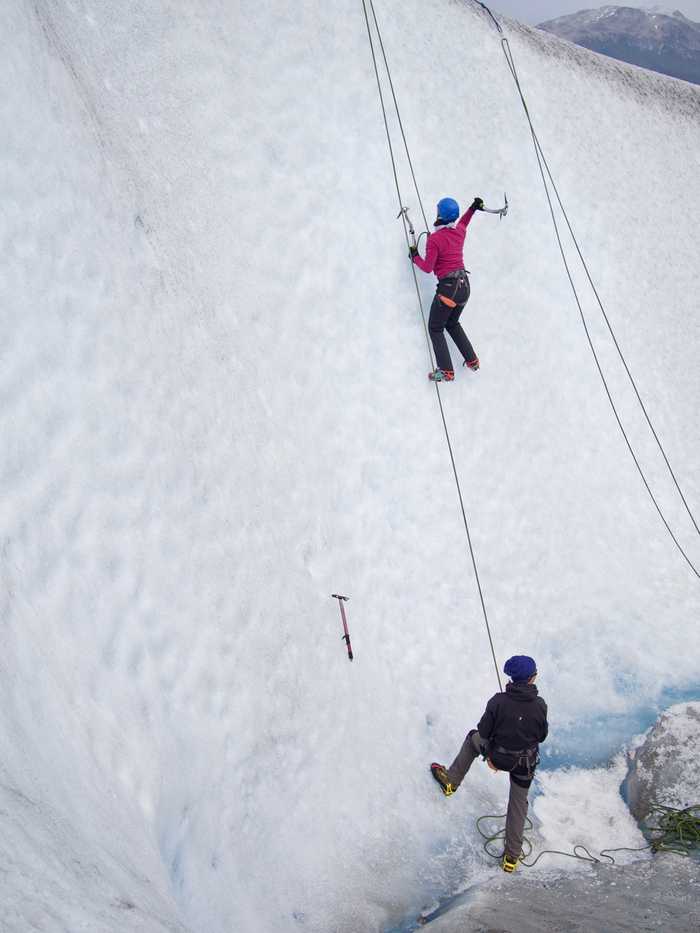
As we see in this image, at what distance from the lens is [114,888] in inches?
110

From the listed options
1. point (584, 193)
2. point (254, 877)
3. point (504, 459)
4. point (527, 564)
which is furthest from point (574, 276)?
point (254, 877)

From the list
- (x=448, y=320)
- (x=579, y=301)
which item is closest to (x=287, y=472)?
(x=448, y=320)

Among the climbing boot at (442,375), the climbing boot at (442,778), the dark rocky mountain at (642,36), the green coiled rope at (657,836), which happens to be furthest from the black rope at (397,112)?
the dark rocky mountain at (642,36)

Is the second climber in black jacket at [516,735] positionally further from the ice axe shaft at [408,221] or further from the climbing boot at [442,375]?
the ice axe shaft at [408,221]

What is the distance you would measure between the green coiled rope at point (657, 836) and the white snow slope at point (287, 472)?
213 mm

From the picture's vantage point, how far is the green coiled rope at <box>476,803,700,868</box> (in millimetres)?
5031

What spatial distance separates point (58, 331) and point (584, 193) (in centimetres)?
789

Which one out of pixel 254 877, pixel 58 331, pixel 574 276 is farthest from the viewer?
pixel 574 276

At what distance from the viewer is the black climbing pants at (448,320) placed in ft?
22.7

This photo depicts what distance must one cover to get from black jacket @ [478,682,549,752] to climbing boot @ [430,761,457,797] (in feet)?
2.67

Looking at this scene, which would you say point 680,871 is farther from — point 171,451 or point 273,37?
point 273,37

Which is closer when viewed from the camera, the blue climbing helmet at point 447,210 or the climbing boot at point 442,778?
the climbing boot at point 442,778

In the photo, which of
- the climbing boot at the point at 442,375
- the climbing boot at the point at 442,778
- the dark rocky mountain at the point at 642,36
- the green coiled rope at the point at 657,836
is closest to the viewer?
the green coiled rope at the point at 657,836

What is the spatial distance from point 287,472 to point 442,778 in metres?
2.56
